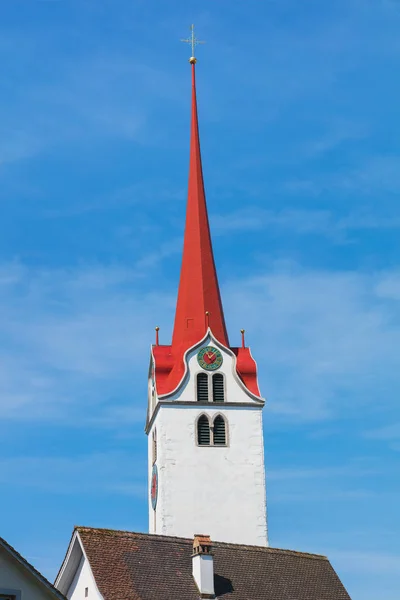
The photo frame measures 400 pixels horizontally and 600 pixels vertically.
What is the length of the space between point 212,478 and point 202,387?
424 centimetres

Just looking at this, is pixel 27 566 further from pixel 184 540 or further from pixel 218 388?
pixel 218 388

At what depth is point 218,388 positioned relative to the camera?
161 ft

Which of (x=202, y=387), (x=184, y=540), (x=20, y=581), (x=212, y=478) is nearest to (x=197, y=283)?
(x=202, y=387)

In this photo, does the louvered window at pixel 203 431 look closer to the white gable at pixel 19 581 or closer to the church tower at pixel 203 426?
the church tower at pixel 203 426

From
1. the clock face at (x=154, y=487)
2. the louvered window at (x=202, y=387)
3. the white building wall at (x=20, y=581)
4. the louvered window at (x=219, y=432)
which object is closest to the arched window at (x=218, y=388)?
the louvered window at (x=202, y=387)

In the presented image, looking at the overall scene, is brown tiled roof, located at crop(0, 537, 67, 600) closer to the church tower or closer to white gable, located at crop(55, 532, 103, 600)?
white gable, located at crop(55, 532, 103, 600)

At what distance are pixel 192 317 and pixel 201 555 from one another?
19.1 meters

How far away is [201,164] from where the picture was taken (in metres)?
55.0

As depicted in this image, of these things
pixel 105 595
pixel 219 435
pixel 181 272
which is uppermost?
pixel 181 272

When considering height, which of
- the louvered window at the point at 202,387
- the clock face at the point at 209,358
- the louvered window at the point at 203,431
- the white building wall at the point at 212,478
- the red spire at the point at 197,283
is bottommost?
the white building wall at the point at 212,478

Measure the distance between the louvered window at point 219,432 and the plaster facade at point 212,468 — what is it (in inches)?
8.5

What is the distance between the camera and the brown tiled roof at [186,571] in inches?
1239

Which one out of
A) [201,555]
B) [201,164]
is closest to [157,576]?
[201,555]

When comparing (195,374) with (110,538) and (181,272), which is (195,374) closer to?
(181,272)
